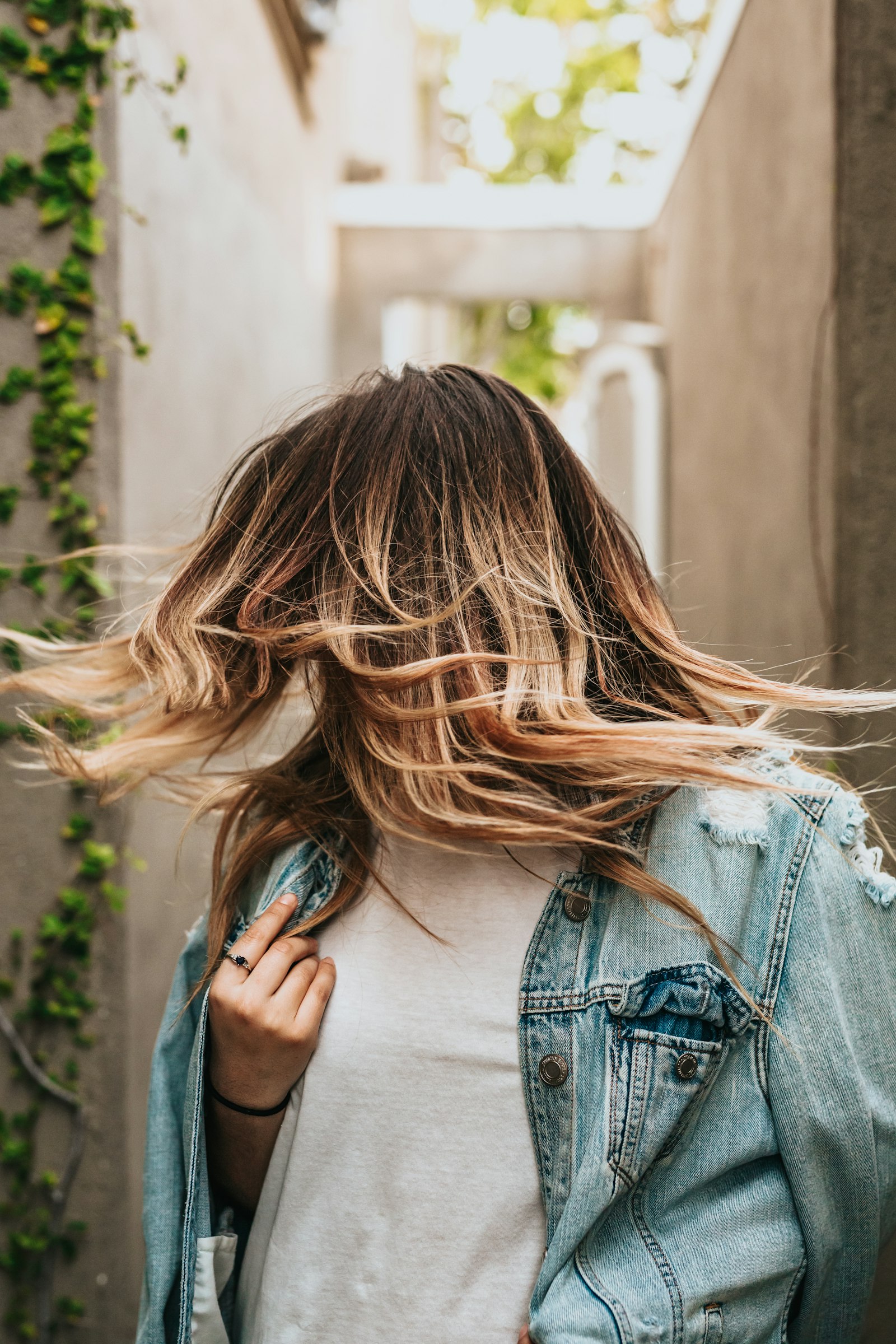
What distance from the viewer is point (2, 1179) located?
2.11 meters

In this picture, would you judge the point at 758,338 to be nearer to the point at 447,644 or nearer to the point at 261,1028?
the point at 447,644

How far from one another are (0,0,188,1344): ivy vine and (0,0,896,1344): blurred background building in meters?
0.06

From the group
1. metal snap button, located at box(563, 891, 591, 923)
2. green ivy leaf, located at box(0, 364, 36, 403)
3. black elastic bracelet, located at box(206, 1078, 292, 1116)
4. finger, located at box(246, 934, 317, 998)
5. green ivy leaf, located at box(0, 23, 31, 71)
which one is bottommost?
black elastic bracelet, located at box(206, 1078, 292, 1116)

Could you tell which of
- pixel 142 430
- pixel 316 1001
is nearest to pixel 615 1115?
pixel 316 1001

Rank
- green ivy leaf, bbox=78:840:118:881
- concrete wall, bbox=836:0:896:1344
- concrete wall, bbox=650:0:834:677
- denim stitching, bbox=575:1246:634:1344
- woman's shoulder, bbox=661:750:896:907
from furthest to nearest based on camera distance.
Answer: concrete wall, bbox=650:0:834:677
green ivy leaf, bbox=78:840:118:881
concrete wall, bbox=836:0:896:1344
woman's shoulder, bbox=661:750:896:907
denim stitching, bbox=575:1246:634:1344

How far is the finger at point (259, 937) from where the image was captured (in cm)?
123

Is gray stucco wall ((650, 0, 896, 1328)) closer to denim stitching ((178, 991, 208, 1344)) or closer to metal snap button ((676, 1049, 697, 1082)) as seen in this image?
metal snap button ((676, 1049, 697, 1082))

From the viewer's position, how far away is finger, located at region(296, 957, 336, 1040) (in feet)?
3.84

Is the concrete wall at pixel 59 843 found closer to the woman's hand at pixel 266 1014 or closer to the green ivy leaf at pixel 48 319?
the green ivy leaf at pixel 48 319

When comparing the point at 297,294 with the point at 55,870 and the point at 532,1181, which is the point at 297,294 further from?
the point at 532,1181

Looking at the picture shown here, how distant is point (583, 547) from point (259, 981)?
0.67 m

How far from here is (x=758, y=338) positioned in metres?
3.02

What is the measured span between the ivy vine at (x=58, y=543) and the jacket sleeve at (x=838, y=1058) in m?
1.46

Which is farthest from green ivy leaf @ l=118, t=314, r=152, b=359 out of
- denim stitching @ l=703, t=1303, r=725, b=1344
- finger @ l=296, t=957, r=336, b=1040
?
denim stitching @ l=703, t=1303, r=725, b=1344
